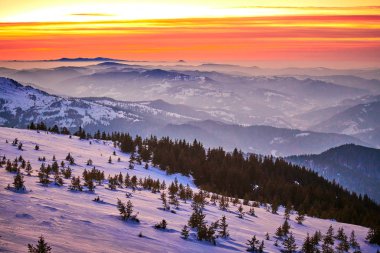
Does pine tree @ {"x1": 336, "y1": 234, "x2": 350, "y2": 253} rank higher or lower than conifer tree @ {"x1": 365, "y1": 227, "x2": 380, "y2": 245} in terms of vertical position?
lower

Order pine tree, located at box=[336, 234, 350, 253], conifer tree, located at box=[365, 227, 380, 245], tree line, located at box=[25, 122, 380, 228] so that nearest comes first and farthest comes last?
pine tree, located at box=[336, 234, 350, 253] < conifer tree, located at box=[365, 227, 380, 245] < tree line, located at box=[25, 122, 380, 228]

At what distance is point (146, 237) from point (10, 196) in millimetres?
6639

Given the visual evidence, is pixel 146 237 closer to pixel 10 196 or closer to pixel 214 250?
pixel 214 250

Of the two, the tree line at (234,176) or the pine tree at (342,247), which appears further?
the tree line at (234,176)

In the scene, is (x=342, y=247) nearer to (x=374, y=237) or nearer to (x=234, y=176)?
(x=374, y=237)

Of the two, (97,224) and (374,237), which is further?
(374,237)

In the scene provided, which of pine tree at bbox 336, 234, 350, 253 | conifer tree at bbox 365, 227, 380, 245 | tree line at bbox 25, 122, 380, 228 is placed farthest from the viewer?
tree line at bbox 25, 122, 380, 228

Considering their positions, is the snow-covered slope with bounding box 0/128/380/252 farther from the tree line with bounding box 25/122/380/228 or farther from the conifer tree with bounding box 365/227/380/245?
the tree line with bounding box 25/122/380/228

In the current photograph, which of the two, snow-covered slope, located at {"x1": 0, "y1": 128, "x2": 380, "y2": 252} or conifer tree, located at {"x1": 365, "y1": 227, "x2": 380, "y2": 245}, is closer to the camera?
snow-covered slope, located at {"x1": 0, "y1": 128, "x2": 380, "y2": 252}

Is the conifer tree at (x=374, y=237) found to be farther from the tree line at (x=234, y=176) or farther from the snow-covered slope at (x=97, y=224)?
the tree line at (x=234, y=176)

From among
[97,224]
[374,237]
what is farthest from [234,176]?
[97,224]

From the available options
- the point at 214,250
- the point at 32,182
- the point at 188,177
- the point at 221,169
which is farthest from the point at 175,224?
the point at 221,169

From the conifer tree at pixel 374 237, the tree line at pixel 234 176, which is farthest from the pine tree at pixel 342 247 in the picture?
the tree line at pixel 234 176

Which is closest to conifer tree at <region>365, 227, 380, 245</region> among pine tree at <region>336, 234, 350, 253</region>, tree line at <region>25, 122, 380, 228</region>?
pine tree at <region>336, 234, 350, 253</region>
